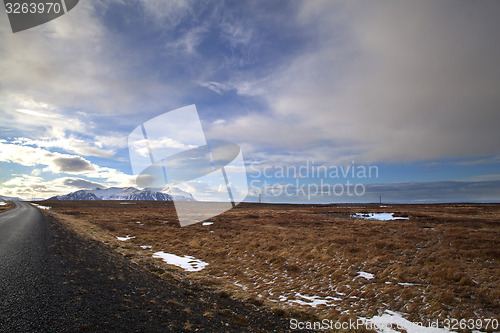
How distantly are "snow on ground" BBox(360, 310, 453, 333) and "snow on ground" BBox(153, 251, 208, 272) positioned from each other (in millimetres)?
12008

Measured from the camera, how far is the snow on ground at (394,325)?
8.55 meters

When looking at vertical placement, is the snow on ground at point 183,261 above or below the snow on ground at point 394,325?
below

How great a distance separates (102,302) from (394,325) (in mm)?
11440

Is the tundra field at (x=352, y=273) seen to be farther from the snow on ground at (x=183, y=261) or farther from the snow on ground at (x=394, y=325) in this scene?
the snow on ground at (x=394, y=325)

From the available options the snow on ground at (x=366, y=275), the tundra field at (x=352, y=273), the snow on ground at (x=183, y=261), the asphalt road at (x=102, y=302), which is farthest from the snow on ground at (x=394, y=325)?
the snow on ground at (x=183, y=261)

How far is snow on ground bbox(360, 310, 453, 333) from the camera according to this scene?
8.55 metres

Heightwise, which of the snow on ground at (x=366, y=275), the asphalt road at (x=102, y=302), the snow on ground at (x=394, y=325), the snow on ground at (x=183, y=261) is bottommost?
the snow on ground at (x=183, y=261)

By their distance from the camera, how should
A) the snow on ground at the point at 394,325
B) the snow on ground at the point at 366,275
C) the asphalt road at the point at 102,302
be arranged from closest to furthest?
1. the asphalt road at the point at 102,302
2. the snow on ground at the point at 394,325
3. the snow on ground at the point at 366,275

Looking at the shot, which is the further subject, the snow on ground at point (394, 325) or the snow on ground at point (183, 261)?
the snow on ground at point (183, 261)

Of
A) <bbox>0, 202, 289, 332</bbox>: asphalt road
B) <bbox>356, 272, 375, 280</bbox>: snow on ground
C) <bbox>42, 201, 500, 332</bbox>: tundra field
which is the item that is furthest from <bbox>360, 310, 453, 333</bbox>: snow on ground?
<bbox>356, 272, 375, 280</bbox>: snow on ground

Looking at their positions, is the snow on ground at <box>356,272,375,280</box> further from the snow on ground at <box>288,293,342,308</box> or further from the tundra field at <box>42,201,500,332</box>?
the snow on ground at <box>288,293,342,308</box>

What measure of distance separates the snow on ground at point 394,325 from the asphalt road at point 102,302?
3615 mm

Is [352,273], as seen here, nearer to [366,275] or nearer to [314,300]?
[366,275]

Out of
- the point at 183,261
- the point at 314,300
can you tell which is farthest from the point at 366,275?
the point at 183,261
